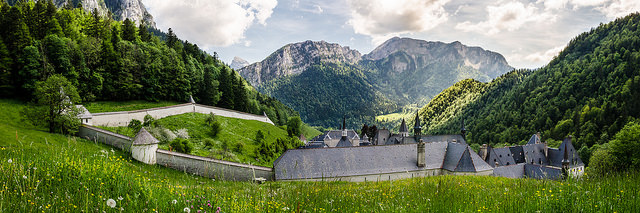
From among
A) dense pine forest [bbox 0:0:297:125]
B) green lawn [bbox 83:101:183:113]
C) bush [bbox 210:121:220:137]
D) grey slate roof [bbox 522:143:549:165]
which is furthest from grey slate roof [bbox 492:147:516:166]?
green lawn [bbox 83:101:183:113]

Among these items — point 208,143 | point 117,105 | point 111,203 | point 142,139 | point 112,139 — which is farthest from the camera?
point 117,105

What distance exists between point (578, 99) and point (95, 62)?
181 m

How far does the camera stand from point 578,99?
136000mm

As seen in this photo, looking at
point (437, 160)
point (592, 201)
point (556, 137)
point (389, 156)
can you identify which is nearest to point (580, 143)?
point (556, 137)

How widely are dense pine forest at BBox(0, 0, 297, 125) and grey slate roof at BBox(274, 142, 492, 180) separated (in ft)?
139

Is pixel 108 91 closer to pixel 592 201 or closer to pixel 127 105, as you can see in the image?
pixel 127 105

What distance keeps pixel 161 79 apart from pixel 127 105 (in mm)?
12404

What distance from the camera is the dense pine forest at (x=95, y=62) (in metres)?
51.1

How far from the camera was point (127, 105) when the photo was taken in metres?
60.6

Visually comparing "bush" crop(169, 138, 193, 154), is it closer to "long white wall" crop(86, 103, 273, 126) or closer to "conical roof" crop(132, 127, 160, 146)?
"conical roof" crop(132, 127, 160, 146)

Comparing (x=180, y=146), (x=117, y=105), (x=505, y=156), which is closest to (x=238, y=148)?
(x=180, y=146)

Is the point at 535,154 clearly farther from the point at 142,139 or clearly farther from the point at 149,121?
the point at 149,121

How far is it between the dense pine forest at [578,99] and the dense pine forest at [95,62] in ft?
383

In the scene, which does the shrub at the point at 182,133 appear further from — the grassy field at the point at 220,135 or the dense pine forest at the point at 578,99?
the dense pine forest at the point at 578,99
